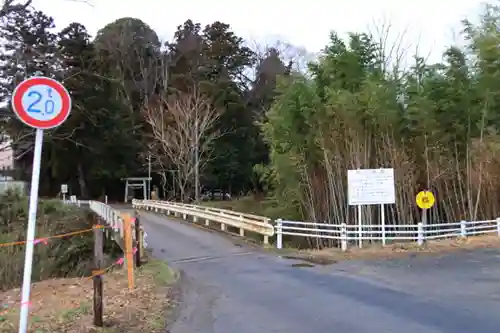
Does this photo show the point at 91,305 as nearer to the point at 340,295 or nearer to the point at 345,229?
the point at 340,295

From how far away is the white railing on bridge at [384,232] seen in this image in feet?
45.5

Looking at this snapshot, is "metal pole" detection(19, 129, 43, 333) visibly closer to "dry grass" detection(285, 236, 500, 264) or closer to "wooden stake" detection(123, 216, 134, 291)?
"wooden stake" detection(123, 216, 134, 291)

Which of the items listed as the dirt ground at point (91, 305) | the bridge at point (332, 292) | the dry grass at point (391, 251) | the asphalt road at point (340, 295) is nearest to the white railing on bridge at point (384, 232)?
the bridge at point (332, 292)

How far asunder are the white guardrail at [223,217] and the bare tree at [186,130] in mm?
5444

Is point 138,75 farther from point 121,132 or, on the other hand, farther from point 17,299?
point 17,299

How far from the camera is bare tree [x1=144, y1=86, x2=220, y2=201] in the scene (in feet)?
119

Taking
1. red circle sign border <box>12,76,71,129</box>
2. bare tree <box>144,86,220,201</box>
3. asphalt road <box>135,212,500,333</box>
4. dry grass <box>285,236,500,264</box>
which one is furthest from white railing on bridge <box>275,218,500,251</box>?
bare tree <box>144,86,220,201</box>

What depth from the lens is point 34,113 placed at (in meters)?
4.82

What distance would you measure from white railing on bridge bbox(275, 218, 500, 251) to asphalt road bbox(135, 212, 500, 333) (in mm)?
1745

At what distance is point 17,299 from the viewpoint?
8102 mm

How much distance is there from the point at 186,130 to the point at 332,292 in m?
29.3

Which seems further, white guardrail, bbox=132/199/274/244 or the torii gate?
the torii gate

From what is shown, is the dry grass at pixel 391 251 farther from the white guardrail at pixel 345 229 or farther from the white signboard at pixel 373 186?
the white signboard at pixel 373 186

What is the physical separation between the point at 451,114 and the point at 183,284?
518 inches
